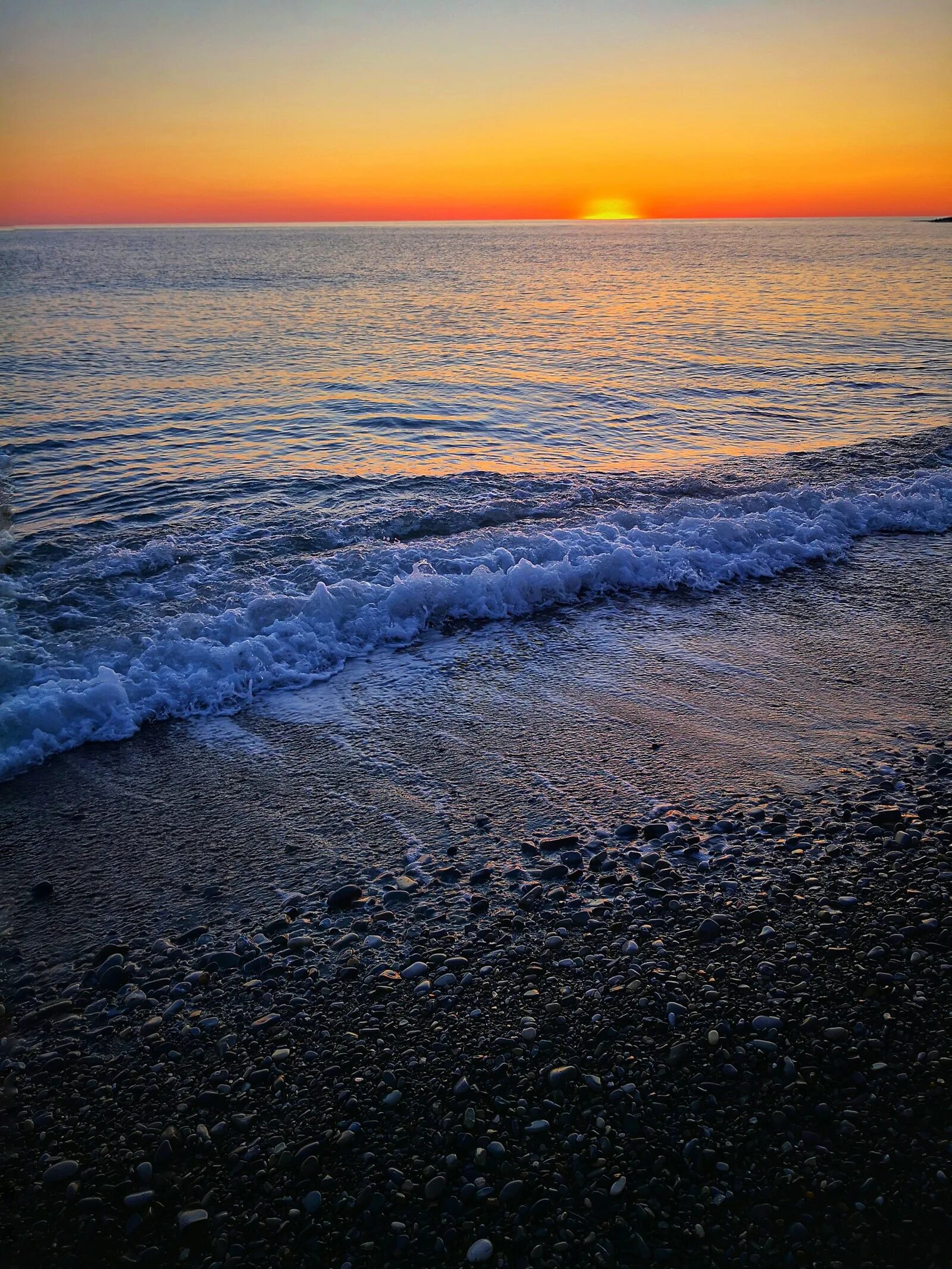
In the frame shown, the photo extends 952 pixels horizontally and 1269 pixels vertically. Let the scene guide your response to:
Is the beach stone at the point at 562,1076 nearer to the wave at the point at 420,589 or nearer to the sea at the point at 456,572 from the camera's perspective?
the sea at the point at 456,572

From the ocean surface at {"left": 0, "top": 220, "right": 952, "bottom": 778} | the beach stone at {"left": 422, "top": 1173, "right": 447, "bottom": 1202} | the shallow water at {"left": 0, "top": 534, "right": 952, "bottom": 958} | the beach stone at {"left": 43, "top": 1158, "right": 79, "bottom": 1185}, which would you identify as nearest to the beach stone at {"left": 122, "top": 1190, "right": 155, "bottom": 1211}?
the beach stone at {"left": 43, "top": 1158, "right": 79, "bottom": 1185}

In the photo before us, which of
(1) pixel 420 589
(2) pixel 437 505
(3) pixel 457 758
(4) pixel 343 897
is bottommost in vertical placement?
(4) pixel 343 897

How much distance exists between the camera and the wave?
324 inches

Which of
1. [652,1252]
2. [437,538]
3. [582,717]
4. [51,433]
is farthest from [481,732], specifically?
[51,433]

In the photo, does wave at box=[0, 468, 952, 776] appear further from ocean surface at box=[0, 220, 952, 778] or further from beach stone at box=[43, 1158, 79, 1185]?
beach stone at box=[43, 1158, 79, 1185]

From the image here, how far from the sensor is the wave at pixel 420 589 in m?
8.22

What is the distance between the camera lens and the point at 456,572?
446 inches

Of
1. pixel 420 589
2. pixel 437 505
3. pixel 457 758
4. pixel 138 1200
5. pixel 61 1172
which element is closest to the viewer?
pixel 138 1200

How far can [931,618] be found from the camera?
32.0 ft

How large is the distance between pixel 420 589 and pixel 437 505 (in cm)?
421

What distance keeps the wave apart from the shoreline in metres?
3.44

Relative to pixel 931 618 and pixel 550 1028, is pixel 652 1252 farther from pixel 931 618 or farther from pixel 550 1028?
pixel 931 618

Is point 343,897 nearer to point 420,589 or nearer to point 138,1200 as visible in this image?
point 138,1200

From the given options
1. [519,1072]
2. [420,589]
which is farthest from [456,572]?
[519,1072]
